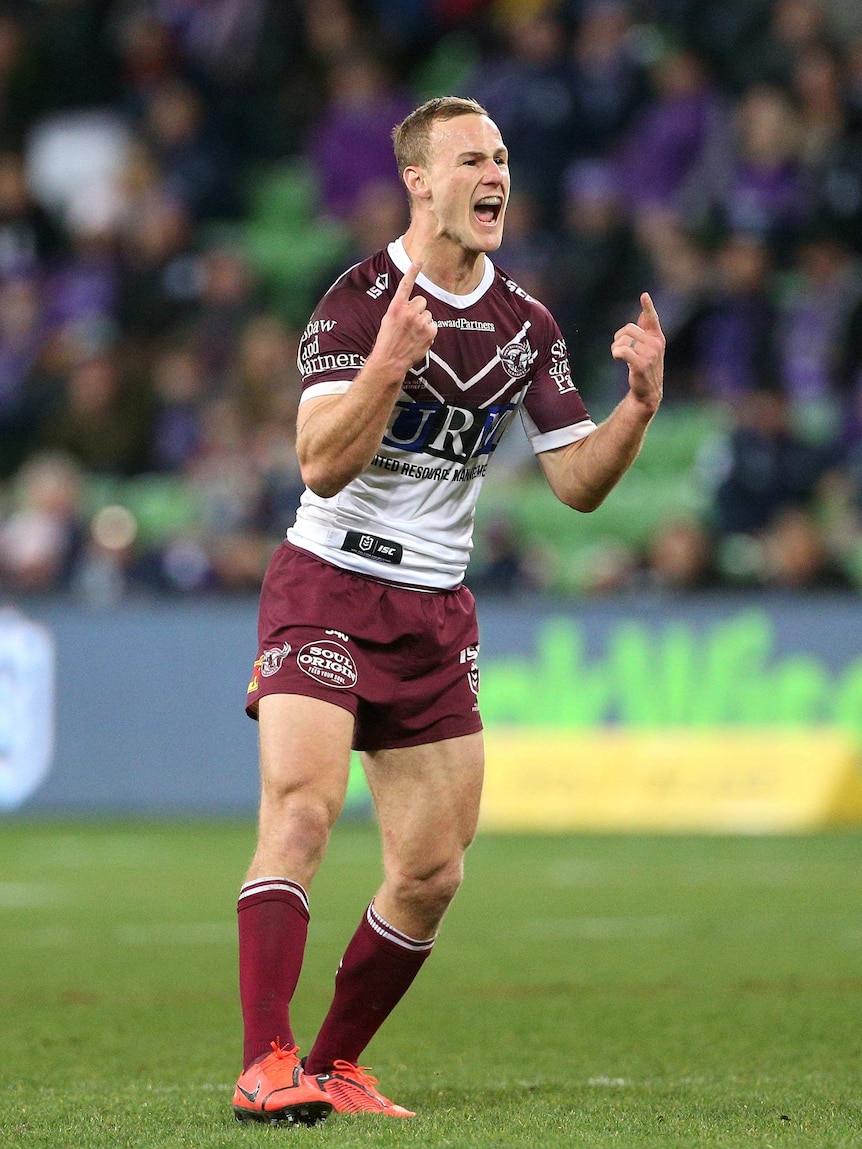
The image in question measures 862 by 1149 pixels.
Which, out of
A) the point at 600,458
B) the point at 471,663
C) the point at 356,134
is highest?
the point at 356,134

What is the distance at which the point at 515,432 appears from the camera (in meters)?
16.2

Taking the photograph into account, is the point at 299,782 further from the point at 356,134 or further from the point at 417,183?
the point at 356,134

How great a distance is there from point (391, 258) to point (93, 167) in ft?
49.8

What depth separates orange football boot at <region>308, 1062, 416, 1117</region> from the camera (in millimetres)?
4768

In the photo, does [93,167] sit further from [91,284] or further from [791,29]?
[791,29]

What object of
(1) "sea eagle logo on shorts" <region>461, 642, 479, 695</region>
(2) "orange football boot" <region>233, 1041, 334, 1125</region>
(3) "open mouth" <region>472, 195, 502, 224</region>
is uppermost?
(3) "open mouth" <region>472, 195, 502, 224</region>

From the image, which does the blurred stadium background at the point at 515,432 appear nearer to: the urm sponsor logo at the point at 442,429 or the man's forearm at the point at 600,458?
the man's forearm at the point at 600,458

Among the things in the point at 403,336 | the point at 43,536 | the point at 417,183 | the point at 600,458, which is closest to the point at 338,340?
the point at 403,336

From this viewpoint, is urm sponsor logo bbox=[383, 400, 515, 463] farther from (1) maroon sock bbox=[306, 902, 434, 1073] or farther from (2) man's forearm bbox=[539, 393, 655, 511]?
(1) maroon sock bbox=[306, 902, 434, 1073]

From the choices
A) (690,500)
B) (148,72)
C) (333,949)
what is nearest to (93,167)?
(148,72)

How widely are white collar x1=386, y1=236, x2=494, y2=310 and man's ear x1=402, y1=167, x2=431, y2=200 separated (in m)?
0.13

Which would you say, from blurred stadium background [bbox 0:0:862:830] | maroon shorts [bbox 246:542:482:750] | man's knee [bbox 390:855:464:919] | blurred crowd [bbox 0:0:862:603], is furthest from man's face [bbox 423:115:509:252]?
blurred crowd [bbox 0:0:862:603]

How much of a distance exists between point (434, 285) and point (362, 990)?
1808 mm

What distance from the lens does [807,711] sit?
43.6 ft
